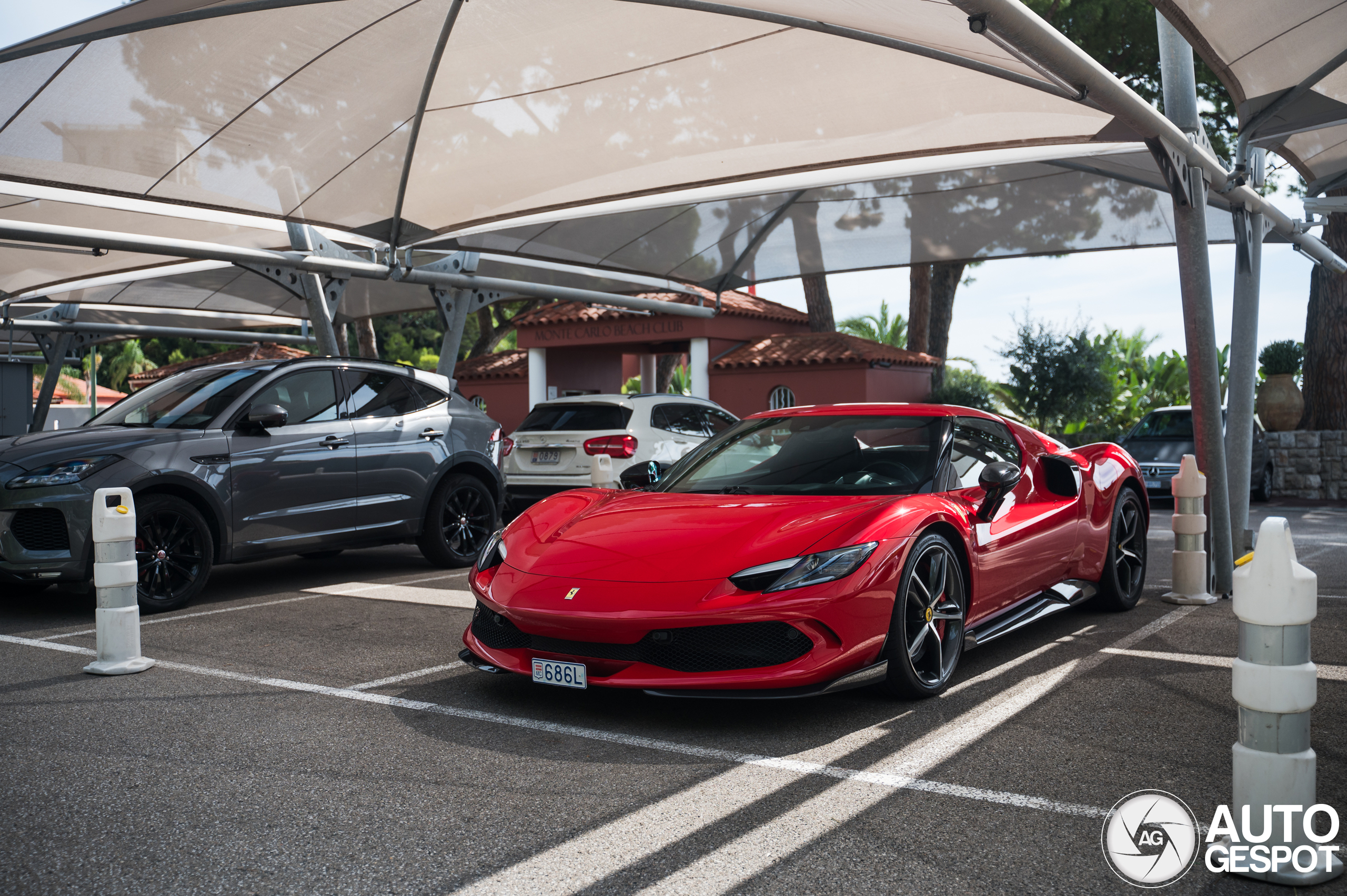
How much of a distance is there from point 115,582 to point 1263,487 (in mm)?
17493

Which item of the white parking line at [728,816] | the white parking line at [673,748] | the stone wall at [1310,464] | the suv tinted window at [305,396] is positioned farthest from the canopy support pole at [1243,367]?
the stone wall at [1310,464]

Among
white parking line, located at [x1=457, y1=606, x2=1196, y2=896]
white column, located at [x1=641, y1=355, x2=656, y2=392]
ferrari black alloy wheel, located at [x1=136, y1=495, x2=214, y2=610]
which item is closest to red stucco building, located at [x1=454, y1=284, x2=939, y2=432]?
white column, located at [x1=641, y1=355, x2=656, y2=392]

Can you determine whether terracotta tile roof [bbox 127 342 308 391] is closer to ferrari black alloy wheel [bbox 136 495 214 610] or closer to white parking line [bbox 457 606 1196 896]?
ferrari black alloy wheel [bbox 136 495 214 610]

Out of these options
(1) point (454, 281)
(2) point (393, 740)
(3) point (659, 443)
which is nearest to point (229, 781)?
(2) point (393, 740)

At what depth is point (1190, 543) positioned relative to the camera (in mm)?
7391

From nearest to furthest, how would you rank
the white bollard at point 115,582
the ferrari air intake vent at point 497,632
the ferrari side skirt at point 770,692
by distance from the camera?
the ferrari side skirt at point 770,692
the ferrari air intake vent at point 497,632
the white bollard at point 115,582

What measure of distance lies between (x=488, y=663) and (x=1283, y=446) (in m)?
18.1

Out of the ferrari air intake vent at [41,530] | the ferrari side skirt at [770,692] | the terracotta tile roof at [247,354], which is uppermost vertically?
the terracotta tile roof at [247,354]

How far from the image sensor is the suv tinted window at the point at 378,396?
866 cm

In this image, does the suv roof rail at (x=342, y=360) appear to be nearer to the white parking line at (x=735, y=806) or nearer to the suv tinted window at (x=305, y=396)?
the suv tinted window at (x=305, y=396)

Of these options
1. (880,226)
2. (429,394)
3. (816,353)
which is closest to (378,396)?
(429,394)

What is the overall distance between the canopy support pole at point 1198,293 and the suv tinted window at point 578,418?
6.02 metres

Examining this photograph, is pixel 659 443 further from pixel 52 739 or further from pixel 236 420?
pixel 52 739

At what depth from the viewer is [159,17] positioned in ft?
24.4
